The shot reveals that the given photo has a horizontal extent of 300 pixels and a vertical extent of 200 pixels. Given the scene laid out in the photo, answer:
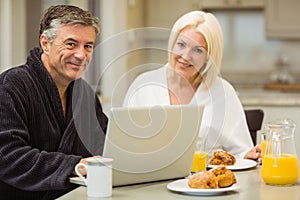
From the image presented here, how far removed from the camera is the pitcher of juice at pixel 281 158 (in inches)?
73.2

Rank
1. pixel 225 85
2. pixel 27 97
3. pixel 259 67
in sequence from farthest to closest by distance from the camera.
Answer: pixel 259 67, pixel 225 85, pixel 27 97

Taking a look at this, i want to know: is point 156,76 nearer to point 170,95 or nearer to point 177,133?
point 170,95

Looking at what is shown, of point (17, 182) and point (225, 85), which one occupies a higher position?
point (225, 85)

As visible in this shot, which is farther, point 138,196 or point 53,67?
point 53,67

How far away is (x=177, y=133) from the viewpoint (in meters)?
1.91

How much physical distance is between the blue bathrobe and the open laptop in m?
0.15

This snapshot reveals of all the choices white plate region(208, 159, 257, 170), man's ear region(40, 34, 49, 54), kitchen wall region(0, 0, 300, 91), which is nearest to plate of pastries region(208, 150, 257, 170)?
white plate region(208, 159, 257, 170)

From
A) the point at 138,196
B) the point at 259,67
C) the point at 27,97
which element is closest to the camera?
the point at 138,196

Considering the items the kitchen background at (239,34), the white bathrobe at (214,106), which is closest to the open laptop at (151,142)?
the white bathrobe at (214,106)

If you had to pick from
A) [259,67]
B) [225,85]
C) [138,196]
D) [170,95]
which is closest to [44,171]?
[138,196]

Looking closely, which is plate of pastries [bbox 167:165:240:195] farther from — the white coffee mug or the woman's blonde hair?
the woman's blonde hair

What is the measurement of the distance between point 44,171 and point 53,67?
48 centimetres

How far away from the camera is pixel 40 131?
2158mm

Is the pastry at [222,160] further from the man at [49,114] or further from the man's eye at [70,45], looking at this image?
the man's eye at [70,45]
